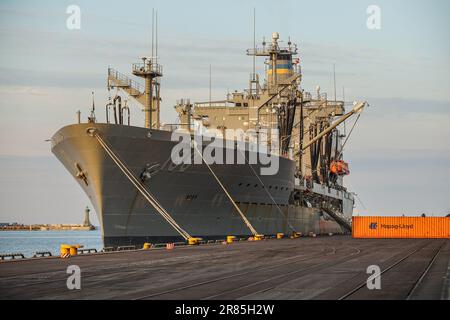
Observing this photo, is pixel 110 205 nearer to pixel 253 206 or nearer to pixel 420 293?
pixel 253 206

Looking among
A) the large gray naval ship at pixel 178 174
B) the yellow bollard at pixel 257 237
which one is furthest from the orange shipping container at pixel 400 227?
the yellow bollard at pixel 257 237

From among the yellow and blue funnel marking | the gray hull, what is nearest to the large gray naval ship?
the gray hull

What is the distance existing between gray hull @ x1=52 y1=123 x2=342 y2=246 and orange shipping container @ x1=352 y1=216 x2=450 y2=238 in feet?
71.6

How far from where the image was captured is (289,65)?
83.7 meters

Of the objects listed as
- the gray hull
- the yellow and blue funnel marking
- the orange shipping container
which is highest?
the yellow and blue funnel marking

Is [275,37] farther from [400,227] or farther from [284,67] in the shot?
[400,227]

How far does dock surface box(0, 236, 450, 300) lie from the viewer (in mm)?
20234

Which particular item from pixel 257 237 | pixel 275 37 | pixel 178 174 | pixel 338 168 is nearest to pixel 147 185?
pixel 178 174

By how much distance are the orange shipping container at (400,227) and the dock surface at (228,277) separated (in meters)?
37.5

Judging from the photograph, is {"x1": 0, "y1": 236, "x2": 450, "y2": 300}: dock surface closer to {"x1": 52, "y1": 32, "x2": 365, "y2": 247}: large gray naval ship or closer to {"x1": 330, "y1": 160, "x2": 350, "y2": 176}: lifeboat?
{"x1": 52, "y1": 32, "x2": 365, "y2": 247}: large gray naval ship

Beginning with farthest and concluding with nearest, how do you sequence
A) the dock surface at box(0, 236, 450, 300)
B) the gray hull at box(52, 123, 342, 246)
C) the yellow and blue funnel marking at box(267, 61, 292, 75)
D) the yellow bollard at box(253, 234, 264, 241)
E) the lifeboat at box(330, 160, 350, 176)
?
the lifeboat at box(330, 160, 350, 176) < the yellow and blue funnel marking at box(267, 61, 292, 75) < the yellow bollard at box(253, 234, 264, 241) < the gray hull at box(52, 123, 342, 246) < the dock surface at box(0, 236, 450, 300)

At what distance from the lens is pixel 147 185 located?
159ft

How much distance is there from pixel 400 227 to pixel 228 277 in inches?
2129
